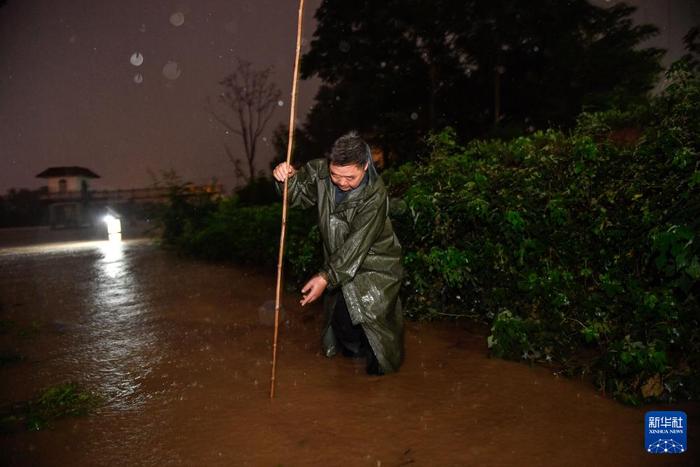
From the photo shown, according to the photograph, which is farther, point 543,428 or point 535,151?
point 535,151

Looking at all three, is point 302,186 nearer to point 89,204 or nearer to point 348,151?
point 348,151

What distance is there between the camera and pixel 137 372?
12.2 ft

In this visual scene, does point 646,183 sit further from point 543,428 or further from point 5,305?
point 5,305

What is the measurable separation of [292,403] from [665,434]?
→ 2279 millimetres

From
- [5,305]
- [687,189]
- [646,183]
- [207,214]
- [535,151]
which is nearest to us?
[687,189]

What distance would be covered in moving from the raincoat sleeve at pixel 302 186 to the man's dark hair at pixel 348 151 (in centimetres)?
46

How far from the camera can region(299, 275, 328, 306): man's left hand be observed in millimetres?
2871

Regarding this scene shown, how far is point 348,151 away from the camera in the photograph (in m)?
3.10

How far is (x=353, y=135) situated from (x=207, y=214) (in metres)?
10.00

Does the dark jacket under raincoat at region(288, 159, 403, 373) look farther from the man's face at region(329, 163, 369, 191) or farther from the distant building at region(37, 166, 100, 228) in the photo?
the distant building at region(37, 166, 100, 228)

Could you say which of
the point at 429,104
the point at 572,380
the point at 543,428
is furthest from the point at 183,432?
the point at 429,104

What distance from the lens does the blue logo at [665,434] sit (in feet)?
8.00

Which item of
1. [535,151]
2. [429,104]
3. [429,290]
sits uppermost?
[429,104]

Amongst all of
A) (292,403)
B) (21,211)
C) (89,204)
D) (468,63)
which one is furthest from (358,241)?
(21,211)
